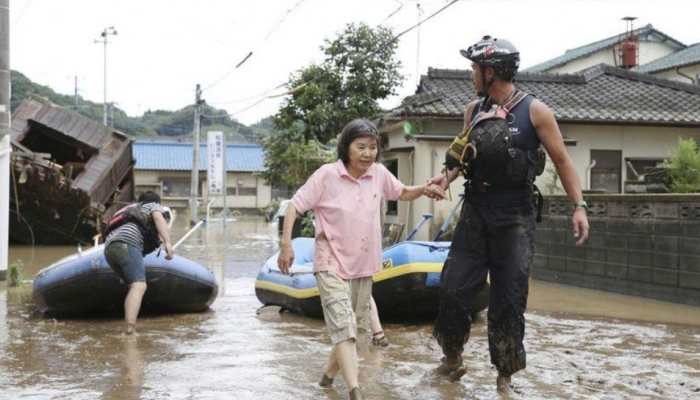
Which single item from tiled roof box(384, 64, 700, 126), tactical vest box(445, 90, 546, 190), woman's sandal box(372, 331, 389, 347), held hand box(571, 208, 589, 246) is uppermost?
tiled roof box(384, 64, 700, 126)

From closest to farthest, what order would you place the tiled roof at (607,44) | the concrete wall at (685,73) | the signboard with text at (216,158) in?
the concrete wall at (685,73)
the signboard with text at (216,158)
the tiled roof at (607,44)

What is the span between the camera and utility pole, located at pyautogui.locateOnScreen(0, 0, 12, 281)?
1215 cm

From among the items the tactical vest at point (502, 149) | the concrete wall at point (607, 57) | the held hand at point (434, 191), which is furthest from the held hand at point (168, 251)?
the concrete wall at point (607, 57)

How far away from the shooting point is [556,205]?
13.1 meters

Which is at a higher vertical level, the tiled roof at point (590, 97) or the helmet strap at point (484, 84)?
the tiled roof at point (590, 97)

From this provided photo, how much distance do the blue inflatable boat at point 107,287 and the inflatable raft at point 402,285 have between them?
1043mm

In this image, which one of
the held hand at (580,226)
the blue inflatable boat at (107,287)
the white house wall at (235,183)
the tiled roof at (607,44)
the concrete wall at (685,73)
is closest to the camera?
the held hand at (580,226)

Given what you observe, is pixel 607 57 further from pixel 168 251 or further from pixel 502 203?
pixel 502 203

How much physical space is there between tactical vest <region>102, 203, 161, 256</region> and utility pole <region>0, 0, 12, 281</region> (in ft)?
14.8

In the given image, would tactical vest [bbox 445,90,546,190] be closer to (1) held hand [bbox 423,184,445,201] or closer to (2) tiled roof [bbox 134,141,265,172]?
(1) held hand [bbox 423,184,445,201]

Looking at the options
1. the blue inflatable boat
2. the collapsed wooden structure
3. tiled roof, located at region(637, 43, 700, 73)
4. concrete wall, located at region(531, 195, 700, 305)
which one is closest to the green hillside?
tiled roof, located at region(637, 43, 700, 73)

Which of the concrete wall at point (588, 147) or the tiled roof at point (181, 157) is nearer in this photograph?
the concrete wall at point (588, 147)

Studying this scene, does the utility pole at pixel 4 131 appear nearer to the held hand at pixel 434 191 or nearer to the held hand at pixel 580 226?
the held hand at pixel 434 191

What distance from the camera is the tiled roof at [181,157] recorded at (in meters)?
53.2
